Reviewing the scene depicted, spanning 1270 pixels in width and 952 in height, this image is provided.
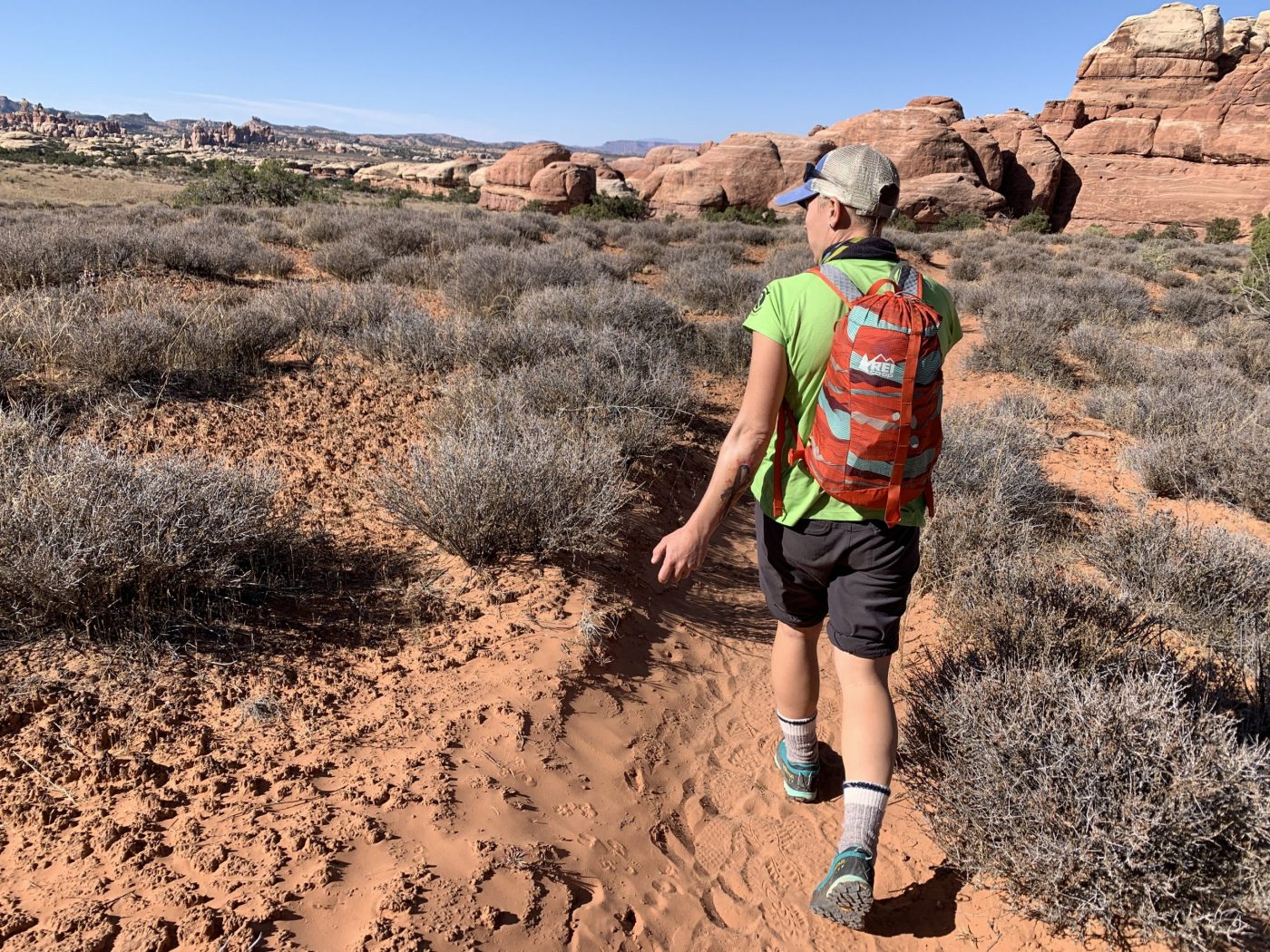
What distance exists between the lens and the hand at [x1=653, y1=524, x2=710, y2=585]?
1.78 meters

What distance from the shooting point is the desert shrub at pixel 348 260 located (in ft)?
29.9

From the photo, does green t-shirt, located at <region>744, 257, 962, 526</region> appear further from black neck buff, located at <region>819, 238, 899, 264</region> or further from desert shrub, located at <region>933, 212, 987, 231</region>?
desert shrub, located at <region>933, 212, 987, 231</region>

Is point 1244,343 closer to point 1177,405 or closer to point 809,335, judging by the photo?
point 1177,405

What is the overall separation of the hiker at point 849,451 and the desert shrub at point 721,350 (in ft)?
17.1

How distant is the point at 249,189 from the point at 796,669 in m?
22.2

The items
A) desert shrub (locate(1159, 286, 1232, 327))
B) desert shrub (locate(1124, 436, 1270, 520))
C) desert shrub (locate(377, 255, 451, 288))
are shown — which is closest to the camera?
desert shrub (locate(1124, 436, 1270, 520))

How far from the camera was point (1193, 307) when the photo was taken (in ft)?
34.0

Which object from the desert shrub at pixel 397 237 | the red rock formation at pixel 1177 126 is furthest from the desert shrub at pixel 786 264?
the red rock formation at pixel 1177 126

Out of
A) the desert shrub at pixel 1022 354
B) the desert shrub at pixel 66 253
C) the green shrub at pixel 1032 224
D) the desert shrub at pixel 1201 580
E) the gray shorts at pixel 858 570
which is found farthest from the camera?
the green shrub at pixel 1032 224

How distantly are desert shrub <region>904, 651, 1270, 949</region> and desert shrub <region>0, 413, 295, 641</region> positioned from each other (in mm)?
2609

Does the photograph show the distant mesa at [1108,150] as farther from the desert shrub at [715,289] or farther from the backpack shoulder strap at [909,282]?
the backpack shoulder strap at [909,282]

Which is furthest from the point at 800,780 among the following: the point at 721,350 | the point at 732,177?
the point at 732,177

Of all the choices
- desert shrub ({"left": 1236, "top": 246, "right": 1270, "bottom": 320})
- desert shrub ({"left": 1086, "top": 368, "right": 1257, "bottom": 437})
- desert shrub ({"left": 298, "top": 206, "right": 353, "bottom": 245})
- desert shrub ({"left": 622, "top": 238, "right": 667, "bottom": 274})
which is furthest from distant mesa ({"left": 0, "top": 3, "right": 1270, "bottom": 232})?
desert shrub ({"left": 1086, "top": 368, "right": 1257, "bottom": 437})

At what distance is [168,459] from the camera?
9.66 ft
